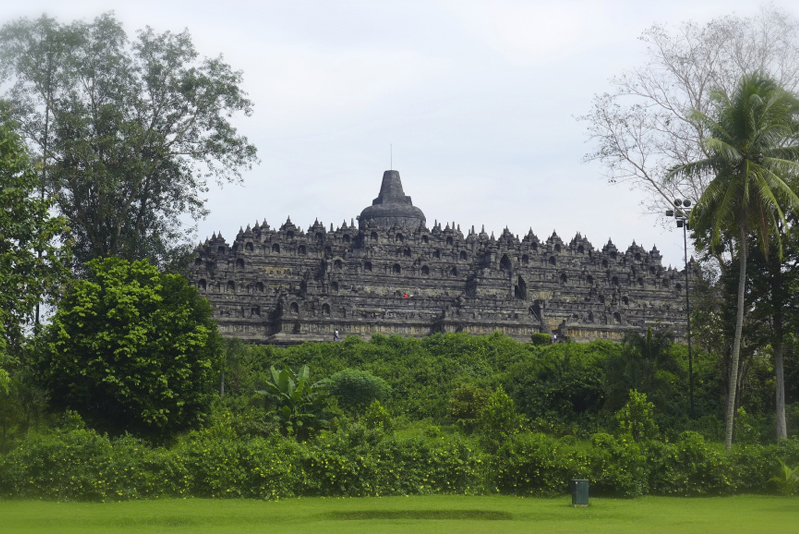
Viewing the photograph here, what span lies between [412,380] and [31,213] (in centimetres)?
2194

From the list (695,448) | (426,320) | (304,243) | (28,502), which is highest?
(304,243)

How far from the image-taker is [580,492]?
23453 millimetres

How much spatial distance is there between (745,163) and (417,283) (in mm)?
43126

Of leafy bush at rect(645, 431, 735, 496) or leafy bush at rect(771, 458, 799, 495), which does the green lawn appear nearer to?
leafy bush at rect(771, 458, 799, 495)

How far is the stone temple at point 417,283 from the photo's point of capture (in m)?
63.8

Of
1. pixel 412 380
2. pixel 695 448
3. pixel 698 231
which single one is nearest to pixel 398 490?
pixel 695 448

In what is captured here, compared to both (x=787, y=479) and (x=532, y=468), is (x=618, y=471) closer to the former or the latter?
(x=532, y=468)

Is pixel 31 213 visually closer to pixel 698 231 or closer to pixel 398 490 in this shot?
pixel 398 490

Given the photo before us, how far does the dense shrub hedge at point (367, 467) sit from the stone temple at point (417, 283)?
35199 millimetres

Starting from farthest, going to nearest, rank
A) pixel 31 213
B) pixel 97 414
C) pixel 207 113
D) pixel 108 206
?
pixel 207 113, pixel 108 206, pixel 97 414, pixel 31 213

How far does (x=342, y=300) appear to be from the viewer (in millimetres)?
64125

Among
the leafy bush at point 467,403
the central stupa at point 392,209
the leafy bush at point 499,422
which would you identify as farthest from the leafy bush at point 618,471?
the central stupa at point 392,209

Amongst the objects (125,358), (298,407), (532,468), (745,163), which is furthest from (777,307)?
(125,358)

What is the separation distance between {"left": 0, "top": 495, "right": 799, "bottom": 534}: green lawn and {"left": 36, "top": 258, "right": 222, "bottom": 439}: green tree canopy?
7571 millimetres
